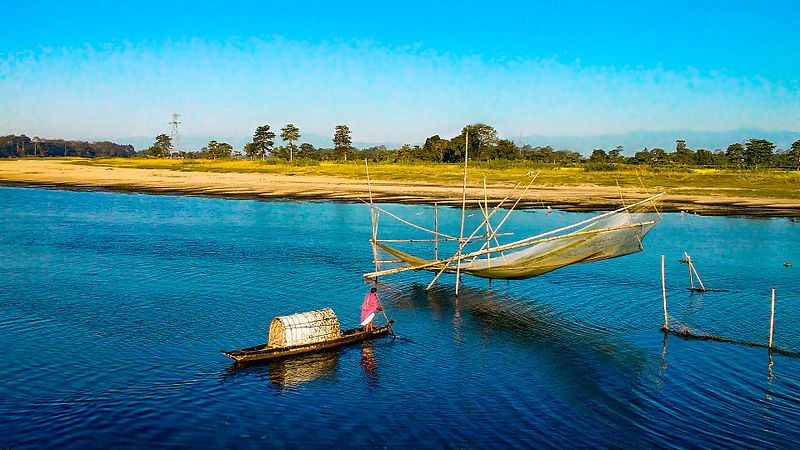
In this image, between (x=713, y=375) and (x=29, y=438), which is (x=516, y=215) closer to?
(x=713, y=375)

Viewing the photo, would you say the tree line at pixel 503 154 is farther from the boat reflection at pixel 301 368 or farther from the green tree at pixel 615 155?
the boat reflection at pixel 301 368

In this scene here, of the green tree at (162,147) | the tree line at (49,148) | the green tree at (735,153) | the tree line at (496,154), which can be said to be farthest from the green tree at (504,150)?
the tree line at (49,148)

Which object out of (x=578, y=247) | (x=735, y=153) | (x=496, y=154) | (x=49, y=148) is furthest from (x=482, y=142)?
(x=49, y=148)

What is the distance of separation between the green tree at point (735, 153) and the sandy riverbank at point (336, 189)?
26226 millimetres

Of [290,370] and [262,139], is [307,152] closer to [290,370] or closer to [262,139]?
[262,139]

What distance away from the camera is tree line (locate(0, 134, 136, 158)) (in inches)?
4498

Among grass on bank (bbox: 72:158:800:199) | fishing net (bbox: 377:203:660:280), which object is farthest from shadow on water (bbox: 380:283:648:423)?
grass on bank (bbox: 72:158:800:199)

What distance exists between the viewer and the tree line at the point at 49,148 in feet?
375

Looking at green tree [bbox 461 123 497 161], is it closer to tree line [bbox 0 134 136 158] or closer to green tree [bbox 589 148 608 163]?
green tree [bbox 589 148 608 163]

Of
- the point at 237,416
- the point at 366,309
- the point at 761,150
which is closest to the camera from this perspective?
the point at 237,416

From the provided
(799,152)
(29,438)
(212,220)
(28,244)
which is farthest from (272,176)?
(29,438)

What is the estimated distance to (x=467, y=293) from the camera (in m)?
17.9

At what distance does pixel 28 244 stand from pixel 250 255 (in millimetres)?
8554

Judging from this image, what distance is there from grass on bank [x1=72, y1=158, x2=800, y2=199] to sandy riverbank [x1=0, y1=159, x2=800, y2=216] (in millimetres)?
1832
